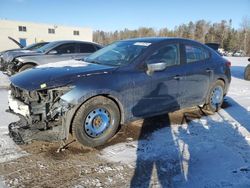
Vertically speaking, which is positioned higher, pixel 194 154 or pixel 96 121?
pixel 96 121

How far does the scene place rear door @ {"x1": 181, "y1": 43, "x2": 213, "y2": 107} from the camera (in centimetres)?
536

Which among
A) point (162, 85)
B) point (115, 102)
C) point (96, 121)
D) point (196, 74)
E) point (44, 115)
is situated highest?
point (196, 74)

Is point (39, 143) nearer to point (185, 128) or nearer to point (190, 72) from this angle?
point (185, 128)

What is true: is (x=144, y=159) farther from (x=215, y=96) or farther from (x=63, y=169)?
(x=215, y=96)

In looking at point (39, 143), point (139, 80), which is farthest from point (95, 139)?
point (139, 80)

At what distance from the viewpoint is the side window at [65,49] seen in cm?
992


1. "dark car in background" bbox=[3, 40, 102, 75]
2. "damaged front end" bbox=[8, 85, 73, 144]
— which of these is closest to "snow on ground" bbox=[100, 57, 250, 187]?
"damaged front end" bbox=[8, 85, 73, 144]

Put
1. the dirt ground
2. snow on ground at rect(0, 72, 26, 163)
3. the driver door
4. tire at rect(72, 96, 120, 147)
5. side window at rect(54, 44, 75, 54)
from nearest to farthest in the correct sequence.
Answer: the dirt ground
snow on ground at rect(0, 72, 26, 163)
tire at rect(72, 96, 120, 147)
the driver door
side window at rect(54, 44, 75, 54)

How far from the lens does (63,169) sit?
352cm

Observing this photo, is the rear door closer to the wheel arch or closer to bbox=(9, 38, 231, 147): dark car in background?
bbox=(9, 38, 231, 147): dark car in background

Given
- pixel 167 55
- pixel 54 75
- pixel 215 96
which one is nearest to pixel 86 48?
pixel 215 96

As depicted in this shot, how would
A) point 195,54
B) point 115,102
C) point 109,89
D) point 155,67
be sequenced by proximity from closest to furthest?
point 109,89 → point 115,102 → point 155,67 → point 195,54

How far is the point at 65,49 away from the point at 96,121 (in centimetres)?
643

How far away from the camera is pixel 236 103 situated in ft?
24.1
